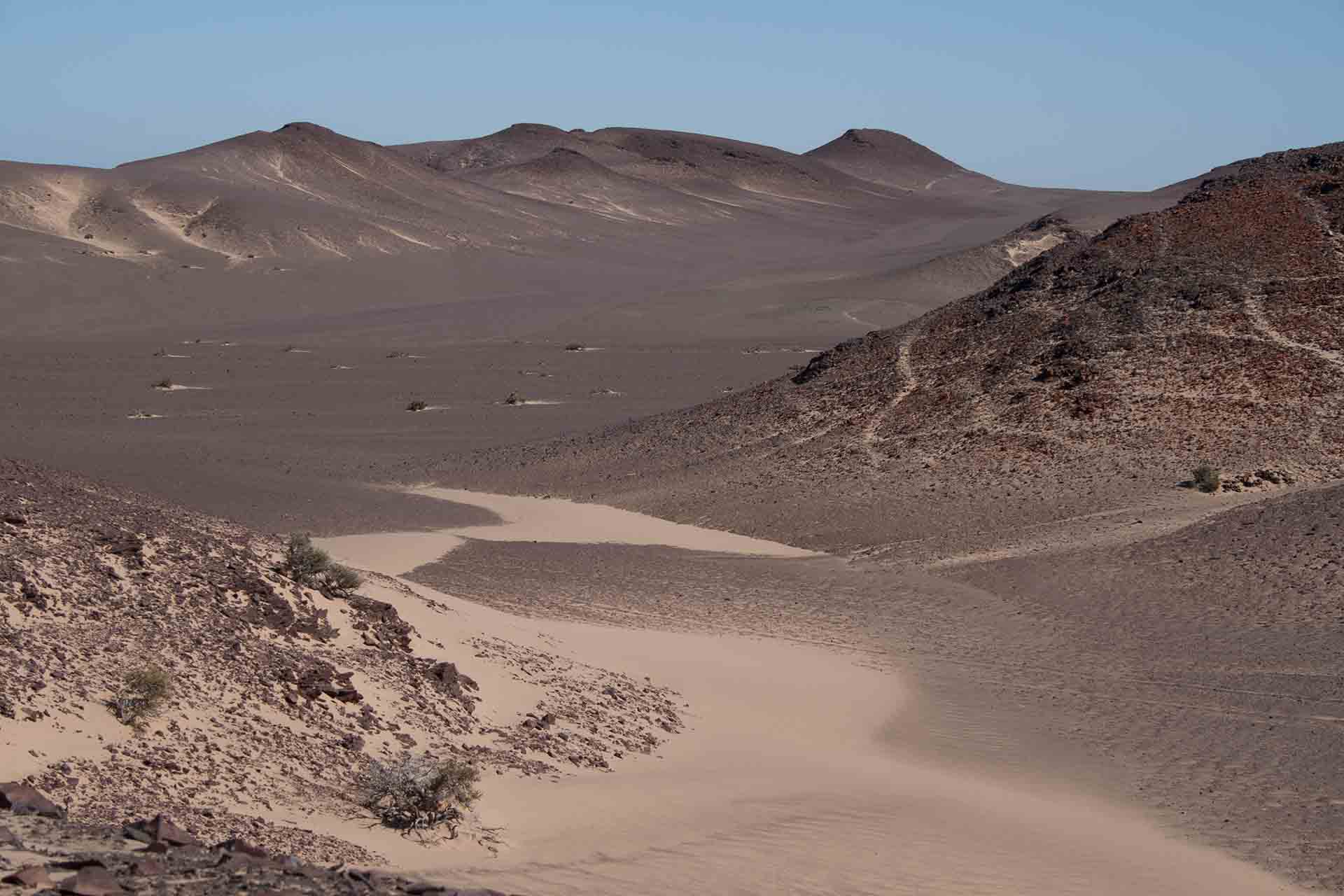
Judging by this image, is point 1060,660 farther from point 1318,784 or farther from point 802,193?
point 802,193

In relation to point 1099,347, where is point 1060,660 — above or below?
below

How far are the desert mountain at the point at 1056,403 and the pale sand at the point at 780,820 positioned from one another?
9622 millimetres

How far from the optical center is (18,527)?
11.5 meters

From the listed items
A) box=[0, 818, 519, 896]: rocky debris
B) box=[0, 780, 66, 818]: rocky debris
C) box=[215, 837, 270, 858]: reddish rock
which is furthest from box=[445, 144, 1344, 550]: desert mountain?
box=[0, 818, 519, 896]: rocky debris

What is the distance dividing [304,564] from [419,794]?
433 centimetres

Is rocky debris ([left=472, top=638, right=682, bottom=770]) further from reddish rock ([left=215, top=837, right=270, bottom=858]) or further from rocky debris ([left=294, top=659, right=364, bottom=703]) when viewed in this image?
reddish rock ([left=215, top=837, right=270, bottom=858])

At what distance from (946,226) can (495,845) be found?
→ 141062 millimetres

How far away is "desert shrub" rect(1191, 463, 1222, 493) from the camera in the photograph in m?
23.8

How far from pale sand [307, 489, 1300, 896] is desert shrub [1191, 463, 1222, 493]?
1054 centimetres

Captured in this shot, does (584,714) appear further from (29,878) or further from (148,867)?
(29,878)

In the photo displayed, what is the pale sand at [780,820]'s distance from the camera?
877 cm

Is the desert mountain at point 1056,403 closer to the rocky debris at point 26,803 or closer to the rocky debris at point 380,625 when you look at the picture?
the rocky debris at point 380,625

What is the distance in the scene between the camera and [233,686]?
10.3 meters

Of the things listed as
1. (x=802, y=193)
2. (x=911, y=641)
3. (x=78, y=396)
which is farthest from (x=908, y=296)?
(x=802, y=193)
